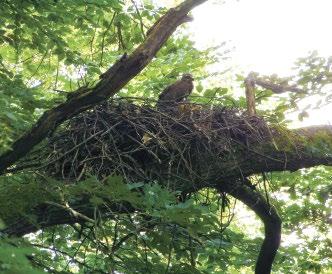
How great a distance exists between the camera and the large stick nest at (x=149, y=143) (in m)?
3.11

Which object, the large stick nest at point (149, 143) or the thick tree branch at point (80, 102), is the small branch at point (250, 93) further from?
the thick tree branch at point (80, 102)

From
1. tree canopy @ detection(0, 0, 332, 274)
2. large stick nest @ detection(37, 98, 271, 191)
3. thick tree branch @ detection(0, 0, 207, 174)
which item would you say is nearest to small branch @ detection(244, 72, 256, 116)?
tree canopy @ detection(0, 0, 332, 274)

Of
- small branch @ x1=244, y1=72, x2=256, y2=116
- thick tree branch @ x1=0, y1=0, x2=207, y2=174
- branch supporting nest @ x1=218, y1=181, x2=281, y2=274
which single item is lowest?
thick tree branch @ x1=0, y1=0, x2=207, y2=174

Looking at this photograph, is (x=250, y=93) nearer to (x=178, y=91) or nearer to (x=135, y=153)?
(x=178, y=91)

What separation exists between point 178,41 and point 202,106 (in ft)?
5.31

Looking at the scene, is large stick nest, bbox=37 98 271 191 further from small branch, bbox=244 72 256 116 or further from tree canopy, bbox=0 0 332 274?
small branch, bbox=244 72 256 116

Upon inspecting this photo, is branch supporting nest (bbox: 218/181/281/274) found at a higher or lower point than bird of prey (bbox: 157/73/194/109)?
lower

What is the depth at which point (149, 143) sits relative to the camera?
10.6 ft

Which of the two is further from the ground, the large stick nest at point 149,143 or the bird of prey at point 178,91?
the bird of prey at point 178,91

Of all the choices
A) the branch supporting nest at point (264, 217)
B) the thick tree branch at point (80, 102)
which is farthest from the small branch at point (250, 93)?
the thick tree branch at point (80, 102)

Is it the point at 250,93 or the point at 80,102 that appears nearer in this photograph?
the point at 80,102

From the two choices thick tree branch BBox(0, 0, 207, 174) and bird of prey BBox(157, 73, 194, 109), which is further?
bird of prey BBox(157, 73, 194, 109)

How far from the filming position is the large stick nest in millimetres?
3111


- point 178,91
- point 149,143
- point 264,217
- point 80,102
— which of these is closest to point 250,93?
point 178,91
